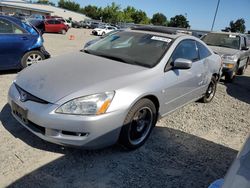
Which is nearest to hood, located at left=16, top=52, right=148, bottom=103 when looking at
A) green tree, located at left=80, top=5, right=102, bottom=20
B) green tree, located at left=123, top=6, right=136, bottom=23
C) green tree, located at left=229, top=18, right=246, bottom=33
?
green tree, located at left=229, top=18, right=246, bottom=33

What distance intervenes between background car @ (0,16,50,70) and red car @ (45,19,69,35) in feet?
69.6

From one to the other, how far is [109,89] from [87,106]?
0.33 meters

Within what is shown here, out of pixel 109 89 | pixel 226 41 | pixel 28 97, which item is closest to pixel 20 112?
pixel 28 97

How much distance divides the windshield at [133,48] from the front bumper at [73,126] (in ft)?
3.67

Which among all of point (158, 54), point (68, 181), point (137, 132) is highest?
point (158, 54)

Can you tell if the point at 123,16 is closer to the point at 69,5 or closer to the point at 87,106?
the point at 69,5

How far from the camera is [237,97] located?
6.63 meters

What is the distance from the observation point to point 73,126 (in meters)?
2.80

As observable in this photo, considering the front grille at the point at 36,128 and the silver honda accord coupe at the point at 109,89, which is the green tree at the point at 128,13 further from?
the front grille at the point at 36,128

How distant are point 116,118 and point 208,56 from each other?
304cm

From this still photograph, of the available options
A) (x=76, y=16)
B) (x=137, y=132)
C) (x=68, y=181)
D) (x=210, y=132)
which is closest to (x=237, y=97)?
(x=210, y=132)

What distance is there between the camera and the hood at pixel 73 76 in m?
2.96

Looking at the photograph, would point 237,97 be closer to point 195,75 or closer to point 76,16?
point 195,75

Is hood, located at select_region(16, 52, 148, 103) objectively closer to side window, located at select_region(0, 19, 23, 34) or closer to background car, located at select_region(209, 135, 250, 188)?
background car, located at select_region(209, 135, 250, 188)
